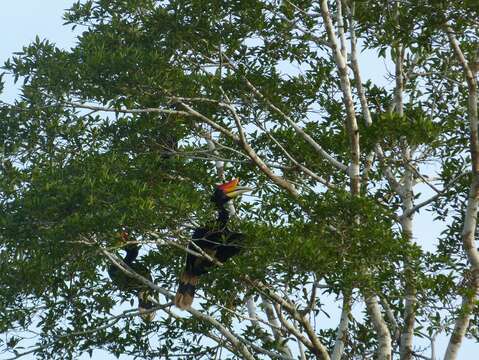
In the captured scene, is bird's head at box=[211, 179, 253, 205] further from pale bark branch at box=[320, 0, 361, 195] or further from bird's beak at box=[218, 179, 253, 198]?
pale bark branch at box=[320, 0, 361, 195]

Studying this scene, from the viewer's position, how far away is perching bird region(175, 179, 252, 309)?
11.8m

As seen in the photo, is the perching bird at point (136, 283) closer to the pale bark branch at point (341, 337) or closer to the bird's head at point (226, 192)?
the bird's head at point (226, 192)

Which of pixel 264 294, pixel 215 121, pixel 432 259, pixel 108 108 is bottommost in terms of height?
pixel 264 294

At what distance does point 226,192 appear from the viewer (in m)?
12.9

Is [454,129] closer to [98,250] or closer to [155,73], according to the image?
[155,73]

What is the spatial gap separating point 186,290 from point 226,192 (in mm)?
1302

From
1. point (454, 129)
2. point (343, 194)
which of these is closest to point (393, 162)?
point (454, 129)

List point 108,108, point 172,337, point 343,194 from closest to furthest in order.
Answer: point 343,194 < point 108,108 < point 172,337

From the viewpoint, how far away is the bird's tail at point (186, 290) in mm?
12455

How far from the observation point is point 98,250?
12.0 metres

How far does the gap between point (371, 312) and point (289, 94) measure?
134 inches

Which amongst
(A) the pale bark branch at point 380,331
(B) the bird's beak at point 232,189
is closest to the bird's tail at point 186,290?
(B) the bird's beak at point 232,189

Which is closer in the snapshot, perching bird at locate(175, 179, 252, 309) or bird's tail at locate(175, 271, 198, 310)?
perching bird at locate(175, 179, 252, 309)

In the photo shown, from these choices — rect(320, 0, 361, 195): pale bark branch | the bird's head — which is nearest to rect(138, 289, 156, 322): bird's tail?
the bird's head
